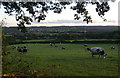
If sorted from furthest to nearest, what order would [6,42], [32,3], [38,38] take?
[38,38] → [6,42] → [32,3]

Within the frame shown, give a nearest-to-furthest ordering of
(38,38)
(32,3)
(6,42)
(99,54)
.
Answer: (32,3) → (6,42) → (99,54) → (38,38)

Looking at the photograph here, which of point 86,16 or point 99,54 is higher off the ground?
point 86,16

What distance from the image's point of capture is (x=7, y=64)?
8797 millimetres

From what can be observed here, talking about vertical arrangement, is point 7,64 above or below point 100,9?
below

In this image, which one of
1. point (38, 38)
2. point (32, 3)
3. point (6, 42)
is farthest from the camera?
point (38, 38)

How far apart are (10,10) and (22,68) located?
7.10ft

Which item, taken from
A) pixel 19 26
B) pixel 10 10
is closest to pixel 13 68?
pixel 19 26

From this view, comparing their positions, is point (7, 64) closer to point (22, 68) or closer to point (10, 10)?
point (22, 68)

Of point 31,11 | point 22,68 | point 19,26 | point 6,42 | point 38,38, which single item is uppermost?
point 31,11

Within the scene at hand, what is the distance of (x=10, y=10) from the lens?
8172mm

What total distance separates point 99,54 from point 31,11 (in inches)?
1389

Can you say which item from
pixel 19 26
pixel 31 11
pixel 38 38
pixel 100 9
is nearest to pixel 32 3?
pixel 31 11

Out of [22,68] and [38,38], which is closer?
[22,68]

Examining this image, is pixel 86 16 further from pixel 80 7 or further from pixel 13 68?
pixel 13 68
